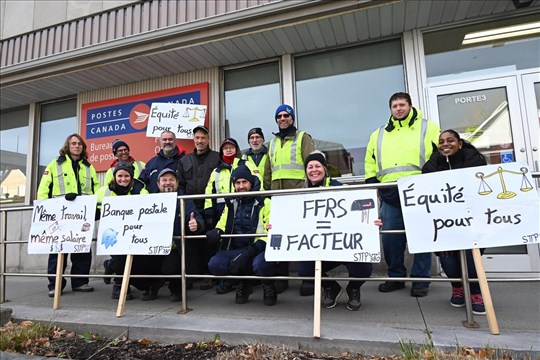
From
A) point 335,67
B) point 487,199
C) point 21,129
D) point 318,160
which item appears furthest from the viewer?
point 21,129

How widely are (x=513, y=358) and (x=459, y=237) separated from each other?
0.81m

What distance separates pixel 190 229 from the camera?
3.62m

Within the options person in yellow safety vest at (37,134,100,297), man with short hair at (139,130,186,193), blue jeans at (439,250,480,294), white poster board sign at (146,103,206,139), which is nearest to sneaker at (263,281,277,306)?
blue jeans at (439,250,480,294)

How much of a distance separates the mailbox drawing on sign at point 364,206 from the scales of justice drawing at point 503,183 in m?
0.78

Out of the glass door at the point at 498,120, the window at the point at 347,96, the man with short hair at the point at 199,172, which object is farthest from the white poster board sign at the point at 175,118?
the glass door at the point at 498,120

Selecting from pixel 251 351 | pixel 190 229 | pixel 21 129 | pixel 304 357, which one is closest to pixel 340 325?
pixel 304 357

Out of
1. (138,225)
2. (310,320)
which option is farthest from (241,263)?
(138,225)

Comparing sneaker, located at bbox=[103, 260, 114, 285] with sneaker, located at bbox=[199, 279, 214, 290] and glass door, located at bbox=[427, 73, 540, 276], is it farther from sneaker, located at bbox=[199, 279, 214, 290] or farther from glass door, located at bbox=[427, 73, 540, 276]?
glass door, located at bbox=[427, 73, 540, 276]

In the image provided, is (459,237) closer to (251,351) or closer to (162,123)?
(251,351)

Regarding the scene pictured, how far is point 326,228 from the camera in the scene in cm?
291

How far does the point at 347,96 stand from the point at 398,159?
2108 mm

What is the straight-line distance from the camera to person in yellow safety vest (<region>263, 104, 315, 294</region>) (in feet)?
14.1

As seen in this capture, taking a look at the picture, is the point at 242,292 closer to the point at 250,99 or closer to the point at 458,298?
the point at 458,298

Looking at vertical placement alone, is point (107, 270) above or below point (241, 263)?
below
